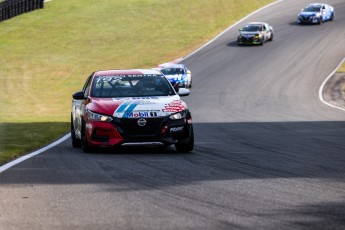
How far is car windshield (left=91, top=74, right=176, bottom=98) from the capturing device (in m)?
16.8

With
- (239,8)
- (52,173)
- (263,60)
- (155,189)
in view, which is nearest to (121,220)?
(155,189)

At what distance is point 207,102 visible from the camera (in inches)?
1544

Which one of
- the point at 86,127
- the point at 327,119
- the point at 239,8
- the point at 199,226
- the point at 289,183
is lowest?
the point at 239,8

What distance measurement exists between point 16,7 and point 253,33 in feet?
59.9

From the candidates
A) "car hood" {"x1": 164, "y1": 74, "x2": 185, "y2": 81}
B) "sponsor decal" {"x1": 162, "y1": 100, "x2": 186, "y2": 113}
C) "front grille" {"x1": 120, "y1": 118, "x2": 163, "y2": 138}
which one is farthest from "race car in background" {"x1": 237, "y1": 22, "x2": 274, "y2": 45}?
"front grille" {"x1": 120, "y1": 118, "x2": 163, "y2": 138}

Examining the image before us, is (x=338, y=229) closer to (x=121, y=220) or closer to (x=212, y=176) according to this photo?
(x=121, y=220)

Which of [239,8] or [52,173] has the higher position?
[52,173]

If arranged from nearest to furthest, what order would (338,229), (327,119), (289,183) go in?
(338,229) → (289,183) → (327,119)

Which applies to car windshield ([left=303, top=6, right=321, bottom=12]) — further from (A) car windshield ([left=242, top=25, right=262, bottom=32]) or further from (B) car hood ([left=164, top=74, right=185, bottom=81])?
(B) car hood ([left=164, top=74, right=185, bottom=81])

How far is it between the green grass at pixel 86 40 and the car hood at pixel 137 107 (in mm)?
19488

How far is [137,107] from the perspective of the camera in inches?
623

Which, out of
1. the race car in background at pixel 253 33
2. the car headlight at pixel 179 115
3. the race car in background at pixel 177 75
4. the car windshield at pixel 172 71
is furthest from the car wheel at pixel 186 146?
the race car in background at pixel 253 33

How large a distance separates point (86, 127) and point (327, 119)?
1372 centimetres

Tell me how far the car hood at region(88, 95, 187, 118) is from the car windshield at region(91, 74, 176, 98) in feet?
1.61
